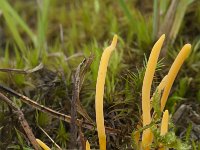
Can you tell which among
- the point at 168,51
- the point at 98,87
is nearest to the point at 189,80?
the point at 168,51

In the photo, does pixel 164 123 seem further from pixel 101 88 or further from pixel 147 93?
pixel 101 88

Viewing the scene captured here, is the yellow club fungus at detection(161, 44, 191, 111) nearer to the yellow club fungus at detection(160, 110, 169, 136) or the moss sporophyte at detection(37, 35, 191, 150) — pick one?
the moss sporophyte at detection(37, 35, 191, 150)

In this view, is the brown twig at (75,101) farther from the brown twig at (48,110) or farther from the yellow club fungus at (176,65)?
the yellow club fungus at (176,65)

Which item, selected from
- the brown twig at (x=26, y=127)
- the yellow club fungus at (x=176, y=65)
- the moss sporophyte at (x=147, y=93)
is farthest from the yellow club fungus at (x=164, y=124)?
the brown twig at (x=26, y=127)

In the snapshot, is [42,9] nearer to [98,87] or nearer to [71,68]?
[71,68]

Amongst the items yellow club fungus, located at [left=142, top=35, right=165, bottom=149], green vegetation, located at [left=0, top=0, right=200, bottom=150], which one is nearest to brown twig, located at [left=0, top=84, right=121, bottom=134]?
green vegetation, located at [left=0, top=0, right=200, bottom=150]
